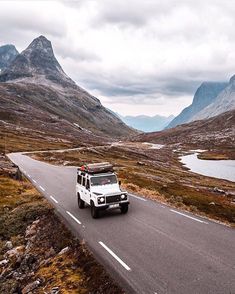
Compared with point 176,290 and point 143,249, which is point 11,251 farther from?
point 176,290

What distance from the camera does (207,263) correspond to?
50.5ft

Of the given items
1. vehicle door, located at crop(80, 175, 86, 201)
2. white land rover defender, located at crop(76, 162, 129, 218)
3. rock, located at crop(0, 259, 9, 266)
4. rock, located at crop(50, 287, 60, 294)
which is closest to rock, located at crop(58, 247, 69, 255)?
rock, located at crop(50, 287, 60, 294)

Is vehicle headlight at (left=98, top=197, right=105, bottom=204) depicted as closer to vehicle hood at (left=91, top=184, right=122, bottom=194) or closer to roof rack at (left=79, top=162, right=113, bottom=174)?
vehicle hood at (left=91, top=184, right=122, bottom=194)

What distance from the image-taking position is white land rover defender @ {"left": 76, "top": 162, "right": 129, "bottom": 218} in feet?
82.6

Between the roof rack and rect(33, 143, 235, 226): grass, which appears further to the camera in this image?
rect(33, 143, 235, 226): grass

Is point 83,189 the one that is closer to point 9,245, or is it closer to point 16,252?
point 9,245

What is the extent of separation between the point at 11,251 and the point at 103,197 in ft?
23.2

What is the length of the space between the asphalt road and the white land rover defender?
3.00 feet

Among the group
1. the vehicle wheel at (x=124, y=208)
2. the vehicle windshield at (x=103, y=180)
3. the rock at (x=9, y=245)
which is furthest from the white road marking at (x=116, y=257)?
the rock at (x=9, y=245)

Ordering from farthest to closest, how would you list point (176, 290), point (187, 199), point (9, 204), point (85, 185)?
point (187, 199), point (9, 204), point (85, 185), point (176, 290)

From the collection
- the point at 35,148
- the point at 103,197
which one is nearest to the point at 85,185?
the point at 103,197

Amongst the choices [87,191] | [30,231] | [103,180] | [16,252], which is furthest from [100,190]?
[16,252]

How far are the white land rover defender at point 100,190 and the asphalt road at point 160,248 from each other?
3.00ft

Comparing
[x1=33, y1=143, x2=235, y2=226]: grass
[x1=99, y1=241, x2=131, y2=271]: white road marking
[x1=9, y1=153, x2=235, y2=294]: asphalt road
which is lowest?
[x1=33, y1=143, x2=235, y2=226]: grass
